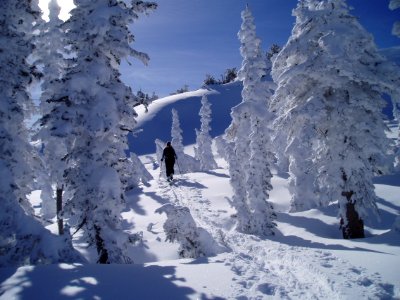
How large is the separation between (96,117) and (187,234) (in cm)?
479

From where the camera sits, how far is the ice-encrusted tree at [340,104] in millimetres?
12344

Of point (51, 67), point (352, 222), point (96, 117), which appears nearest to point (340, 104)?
point (352, 222)

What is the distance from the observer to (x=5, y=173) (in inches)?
392

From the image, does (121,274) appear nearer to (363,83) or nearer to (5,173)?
(5,173)

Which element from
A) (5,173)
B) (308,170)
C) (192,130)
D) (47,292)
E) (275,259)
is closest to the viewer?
(47,292)

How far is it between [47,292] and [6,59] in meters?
8.38

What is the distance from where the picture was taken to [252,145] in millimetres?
19953

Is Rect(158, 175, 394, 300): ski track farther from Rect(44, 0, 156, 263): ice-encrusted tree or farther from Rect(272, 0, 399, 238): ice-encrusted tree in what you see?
Rect(272, 0, 399, 238): ice-encrusted tree

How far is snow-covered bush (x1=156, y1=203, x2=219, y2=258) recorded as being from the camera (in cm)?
1070

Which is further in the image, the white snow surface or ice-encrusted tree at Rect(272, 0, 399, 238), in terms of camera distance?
ice-encrusted tree at Rect(272, 0, 399, 238)

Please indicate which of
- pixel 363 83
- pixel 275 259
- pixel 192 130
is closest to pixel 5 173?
pixel 275 259

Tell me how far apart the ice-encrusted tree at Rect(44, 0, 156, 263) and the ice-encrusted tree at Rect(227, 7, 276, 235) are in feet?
25.3

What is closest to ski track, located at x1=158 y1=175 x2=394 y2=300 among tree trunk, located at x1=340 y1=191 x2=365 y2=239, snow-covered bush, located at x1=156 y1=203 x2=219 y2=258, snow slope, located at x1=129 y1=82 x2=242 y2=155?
snow-covered bush, located at x1=156 y1=203 x2=219 y2=258

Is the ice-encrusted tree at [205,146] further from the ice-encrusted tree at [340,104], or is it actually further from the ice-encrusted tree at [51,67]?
the ice-encrusted tree at [340,104]
